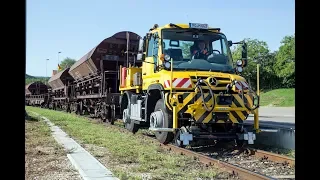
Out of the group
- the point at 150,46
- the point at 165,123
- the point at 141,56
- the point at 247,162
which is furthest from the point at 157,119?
the point at 247,162

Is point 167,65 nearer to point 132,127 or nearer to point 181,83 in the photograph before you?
point 181,83

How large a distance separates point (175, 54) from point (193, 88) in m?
1.20

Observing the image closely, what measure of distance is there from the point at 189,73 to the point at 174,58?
751 millimetres

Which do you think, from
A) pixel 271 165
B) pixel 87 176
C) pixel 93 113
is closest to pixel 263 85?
pixel 93 113

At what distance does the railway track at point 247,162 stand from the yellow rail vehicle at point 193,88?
0.32 metres

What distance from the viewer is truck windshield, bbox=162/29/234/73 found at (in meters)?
9.02

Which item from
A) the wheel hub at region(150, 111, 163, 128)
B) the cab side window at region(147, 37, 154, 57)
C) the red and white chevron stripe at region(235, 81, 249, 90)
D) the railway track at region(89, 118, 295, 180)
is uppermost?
the cab side window at region(147, 37, 154, 57)

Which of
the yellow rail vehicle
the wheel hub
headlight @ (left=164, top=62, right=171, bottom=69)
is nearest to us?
the yellow rail vehicle

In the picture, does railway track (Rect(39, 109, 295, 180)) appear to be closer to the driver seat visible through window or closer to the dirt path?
the driver seat visible through window

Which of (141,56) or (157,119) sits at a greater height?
(141,56)

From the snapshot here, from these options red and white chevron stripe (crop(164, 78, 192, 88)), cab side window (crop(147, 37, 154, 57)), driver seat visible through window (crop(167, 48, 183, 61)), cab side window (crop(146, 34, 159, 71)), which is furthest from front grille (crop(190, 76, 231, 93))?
cab side window (crop(147, 37, 154, 57))

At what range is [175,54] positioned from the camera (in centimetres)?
916

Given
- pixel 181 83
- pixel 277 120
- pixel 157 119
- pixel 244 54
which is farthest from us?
pixel 277 120
